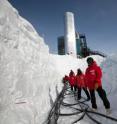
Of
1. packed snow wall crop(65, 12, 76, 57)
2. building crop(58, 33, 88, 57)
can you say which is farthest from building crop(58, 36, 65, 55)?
packed snow wall crop(65, 12, 76, 57)

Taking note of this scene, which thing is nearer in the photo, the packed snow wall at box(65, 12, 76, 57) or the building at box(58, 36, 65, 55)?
the packed snow wall at box(65, 12, 76, 57)

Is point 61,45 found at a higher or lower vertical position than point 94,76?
higher

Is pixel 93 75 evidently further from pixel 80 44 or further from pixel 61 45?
pixel 61 45

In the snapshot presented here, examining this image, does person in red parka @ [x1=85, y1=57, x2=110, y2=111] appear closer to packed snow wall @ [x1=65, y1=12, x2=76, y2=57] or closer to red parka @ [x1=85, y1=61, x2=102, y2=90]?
red parka @ [x1=85, y1=61, x2=102, y2=90]

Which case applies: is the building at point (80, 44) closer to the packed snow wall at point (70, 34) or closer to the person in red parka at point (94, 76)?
the packed snow wall at point (70, 34)

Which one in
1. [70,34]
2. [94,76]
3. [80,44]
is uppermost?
[70,34]

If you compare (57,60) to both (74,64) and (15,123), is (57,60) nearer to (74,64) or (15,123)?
(74,64)

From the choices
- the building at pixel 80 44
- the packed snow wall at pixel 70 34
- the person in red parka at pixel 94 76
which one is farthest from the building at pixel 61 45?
the person in red parka at pixel 94 76

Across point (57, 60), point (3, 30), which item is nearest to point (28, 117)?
point (3, 30)

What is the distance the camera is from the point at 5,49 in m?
4.39

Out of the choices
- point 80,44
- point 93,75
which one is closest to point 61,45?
point 80,44

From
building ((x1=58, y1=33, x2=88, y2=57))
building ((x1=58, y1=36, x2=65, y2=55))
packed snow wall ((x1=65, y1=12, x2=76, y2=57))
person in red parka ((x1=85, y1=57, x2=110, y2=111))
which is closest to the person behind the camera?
person in red parka ((x1=85, y1=57, x2=110, y2=111))

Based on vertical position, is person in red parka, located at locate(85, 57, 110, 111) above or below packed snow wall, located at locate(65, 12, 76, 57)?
below

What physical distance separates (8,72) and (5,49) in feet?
1.86
